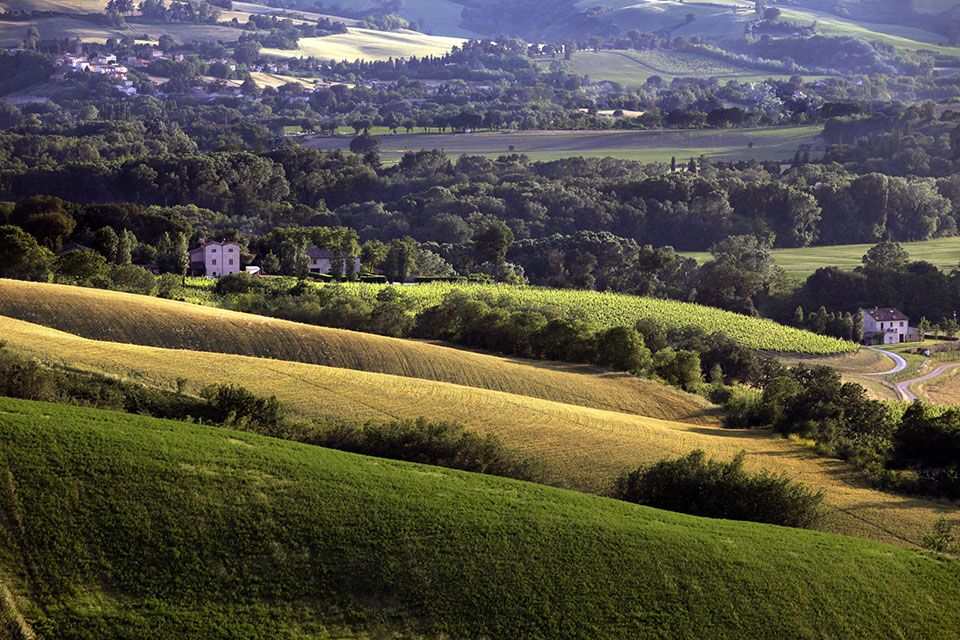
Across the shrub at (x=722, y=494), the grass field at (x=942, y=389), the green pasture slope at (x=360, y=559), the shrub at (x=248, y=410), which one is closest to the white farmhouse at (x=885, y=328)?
the grass field at (x=942, y=389)

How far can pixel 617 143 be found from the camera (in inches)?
6014

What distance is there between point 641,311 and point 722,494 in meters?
45.4

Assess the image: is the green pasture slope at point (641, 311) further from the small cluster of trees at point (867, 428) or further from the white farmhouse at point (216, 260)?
the small cluster of trees at point (867, 428)

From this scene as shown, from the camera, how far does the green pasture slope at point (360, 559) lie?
16422mm

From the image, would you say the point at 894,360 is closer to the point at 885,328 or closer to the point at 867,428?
the point at 885,328

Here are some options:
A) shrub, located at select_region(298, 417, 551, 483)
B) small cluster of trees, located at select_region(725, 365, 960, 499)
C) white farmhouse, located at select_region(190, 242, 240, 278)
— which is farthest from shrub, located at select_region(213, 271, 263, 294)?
shrub, located at select_region(298, 417, 551, 483)

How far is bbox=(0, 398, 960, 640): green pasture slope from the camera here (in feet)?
53.9

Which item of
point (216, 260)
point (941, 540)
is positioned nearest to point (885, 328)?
point (216, 260)

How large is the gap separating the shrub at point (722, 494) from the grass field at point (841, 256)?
71953 mm

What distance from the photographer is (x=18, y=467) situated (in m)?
18.1

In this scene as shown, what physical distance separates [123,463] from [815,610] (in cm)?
1304

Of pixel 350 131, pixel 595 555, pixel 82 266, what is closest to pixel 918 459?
pixel 595 555

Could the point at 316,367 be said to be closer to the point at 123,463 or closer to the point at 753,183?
the point at 123,463

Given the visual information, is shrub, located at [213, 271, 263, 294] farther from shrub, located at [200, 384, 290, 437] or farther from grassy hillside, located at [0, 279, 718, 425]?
shrub, located at [200, 384, 290, 437]
